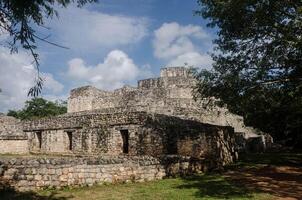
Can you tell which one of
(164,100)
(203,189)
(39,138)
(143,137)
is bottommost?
(203,189)

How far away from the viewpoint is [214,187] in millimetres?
12047

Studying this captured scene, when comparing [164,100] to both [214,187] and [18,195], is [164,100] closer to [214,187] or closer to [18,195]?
[214,187]

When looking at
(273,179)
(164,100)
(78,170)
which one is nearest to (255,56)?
(273,179)

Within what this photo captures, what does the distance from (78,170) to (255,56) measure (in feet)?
28.8

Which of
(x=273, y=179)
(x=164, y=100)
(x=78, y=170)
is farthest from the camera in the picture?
(x=164, y=100)

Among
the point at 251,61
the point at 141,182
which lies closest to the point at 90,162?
the point at 141,182

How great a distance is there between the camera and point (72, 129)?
74.6 feet

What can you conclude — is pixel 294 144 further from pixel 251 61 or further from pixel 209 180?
pixel 209 180

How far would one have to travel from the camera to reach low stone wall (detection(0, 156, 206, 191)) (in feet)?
35.8

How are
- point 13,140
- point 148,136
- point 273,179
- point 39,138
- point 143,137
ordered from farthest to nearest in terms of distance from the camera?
point 13,140
point 39,138
point 143,137
point 148,136
point 273,179

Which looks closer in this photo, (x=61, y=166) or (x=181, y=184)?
(x=61, y=166)

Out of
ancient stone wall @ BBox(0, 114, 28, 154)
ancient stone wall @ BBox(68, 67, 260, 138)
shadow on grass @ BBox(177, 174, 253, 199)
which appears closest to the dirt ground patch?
shadow on grass @ BBox(177, 174, 253, 199)

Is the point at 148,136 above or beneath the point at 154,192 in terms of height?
above

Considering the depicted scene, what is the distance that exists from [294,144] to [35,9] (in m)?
29.1
